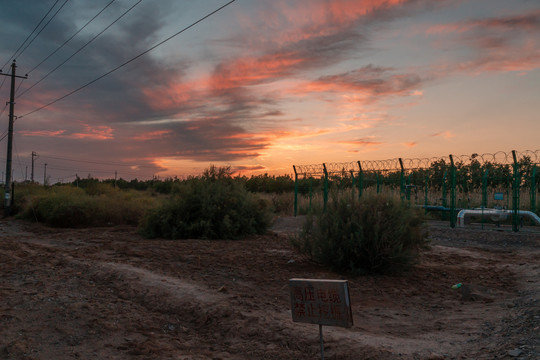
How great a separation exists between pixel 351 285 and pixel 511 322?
3.37 metres

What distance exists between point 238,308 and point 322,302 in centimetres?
336

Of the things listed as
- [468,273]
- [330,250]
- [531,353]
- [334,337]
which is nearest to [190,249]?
[330,250]

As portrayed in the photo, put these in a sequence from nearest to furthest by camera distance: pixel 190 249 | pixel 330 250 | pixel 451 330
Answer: pixel 451 330, pixel 330 250, pixel 190 249

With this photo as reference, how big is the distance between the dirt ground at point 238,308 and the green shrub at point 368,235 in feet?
1.28

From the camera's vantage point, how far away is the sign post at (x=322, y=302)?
14.8 ft

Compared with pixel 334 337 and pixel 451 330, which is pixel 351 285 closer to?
pixel 451 330

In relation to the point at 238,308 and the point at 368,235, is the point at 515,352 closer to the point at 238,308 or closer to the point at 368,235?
the point at 238,308

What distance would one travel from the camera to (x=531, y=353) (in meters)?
5.33

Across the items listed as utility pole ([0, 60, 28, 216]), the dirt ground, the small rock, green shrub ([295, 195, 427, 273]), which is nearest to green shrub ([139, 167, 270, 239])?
the dirt ground

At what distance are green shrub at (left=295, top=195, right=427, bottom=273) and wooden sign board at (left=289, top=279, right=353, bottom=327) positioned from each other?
590 cm

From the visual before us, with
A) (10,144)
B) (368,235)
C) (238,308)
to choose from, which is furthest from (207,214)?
(10,144)

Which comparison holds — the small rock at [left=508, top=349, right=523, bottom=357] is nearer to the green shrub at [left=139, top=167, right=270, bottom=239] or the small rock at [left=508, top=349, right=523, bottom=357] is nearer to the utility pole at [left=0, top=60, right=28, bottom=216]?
the green shrub at [left=139, top=167, right=270, bottom=239]

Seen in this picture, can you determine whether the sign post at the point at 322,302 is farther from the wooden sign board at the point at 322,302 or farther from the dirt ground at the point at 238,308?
the dirt ground at the point at 238,308

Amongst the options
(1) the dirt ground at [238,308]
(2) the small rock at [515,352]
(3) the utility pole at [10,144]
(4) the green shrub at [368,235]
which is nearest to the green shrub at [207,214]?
(1) the dirt ground at [238,308]
